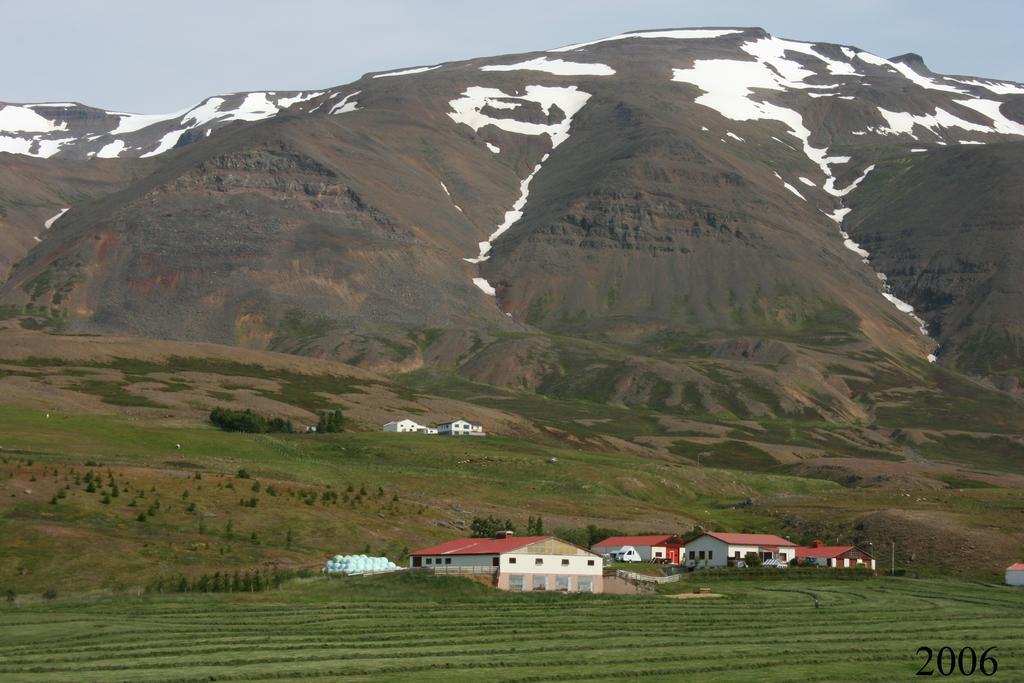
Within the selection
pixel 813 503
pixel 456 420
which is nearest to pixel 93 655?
pixel 813 503

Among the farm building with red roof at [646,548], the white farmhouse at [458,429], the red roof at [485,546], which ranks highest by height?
the white farmhouse at [458,429]

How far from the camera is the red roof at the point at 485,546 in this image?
3253 inches

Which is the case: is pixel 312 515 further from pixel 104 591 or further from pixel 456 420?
pixel 456 420

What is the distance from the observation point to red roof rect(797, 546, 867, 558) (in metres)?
106

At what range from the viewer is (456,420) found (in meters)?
191

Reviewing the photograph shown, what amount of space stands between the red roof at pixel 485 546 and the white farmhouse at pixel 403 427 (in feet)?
322

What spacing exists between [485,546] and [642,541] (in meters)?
27.4

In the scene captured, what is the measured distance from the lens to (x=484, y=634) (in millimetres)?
61250

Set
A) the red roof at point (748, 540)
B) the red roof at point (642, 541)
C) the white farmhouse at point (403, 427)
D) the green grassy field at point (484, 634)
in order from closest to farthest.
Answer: the green grassy field at point (484, 634)
the red roof at point (748, 540)
the red roof at point (642, 541)
the white farmhouse at point (403, 427)

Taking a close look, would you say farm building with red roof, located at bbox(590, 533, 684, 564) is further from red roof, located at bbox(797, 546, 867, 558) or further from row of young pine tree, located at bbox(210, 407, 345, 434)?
row of young pine tree, located at bbox(210, 407, 345, 434)

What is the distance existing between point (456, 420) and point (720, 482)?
3784 cm

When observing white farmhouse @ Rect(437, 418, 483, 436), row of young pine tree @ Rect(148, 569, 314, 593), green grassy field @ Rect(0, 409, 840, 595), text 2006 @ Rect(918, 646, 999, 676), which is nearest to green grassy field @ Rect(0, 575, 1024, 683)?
text 2006 @ Rect(918, 646, 999, 676)

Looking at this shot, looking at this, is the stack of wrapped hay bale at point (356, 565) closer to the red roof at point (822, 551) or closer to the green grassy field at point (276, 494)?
the green grassy field at point (276, 494)

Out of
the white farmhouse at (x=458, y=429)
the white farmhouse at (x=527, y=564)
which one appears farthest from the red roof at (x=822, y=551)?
the white farmhouse at (x=458, y=429)
